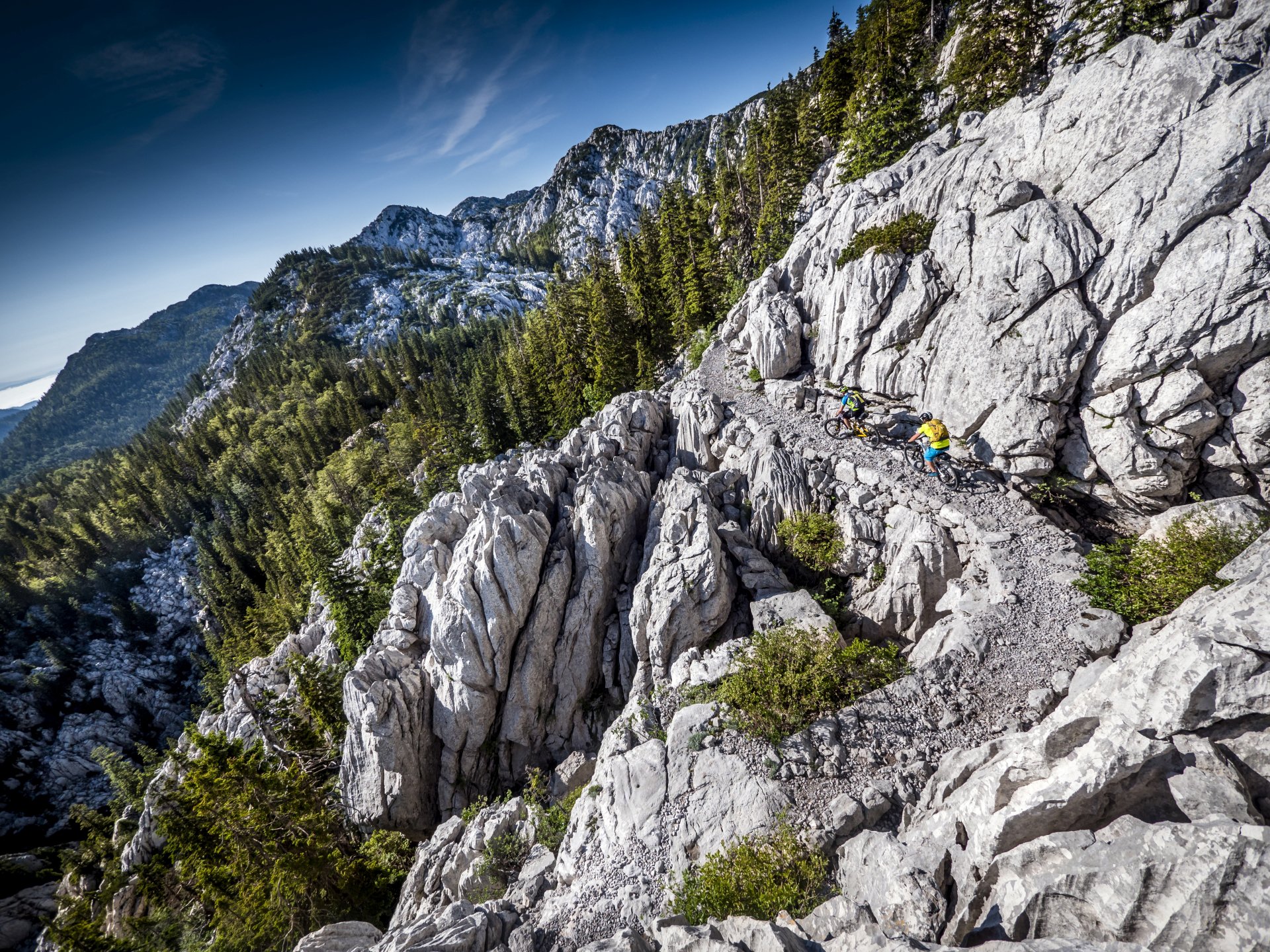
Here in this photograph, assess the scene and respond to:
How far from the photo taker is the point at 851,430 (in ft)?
83.5

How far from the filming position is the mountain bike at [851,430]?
24.8m

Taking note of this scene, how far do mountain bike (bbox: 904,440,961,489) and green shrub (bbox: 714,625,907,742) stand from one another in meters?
10.4

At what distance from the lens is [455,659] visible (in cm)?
2347

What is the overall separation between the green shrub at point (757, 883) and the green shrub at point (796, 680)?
2.83m

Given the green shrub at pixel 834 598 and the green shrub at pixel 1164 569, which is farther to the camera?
the green shrub at pixel 834 598

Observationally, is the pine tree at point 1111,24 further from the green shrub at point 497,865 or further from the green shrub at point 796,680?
the green shrub at point 497,865

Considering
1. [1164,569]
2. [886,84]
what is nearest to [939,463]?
[1164,569]

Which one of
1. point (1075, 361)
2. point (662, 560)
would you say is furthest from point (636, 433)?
point (1075, 361)

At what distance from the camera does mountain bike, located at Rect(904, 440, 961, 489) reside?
845 inches

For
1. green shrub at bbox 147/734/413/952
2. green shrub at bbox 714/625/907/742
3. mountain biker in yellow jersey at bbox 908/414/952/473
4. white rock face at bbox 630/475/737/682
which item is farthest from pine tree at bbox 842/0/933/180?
green shrub at bbox 147/734/413/952

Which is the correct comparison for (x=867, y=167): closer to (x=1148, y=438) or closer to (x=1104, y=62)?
(x=1104, y=62)

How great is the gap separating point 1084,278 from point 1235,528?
12.7m

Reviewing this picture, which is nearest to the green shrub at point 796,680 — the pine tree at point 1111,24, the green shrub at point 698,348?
the green shrub at point 698,348

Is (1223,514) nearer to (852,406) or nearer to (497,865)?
(852,406)
